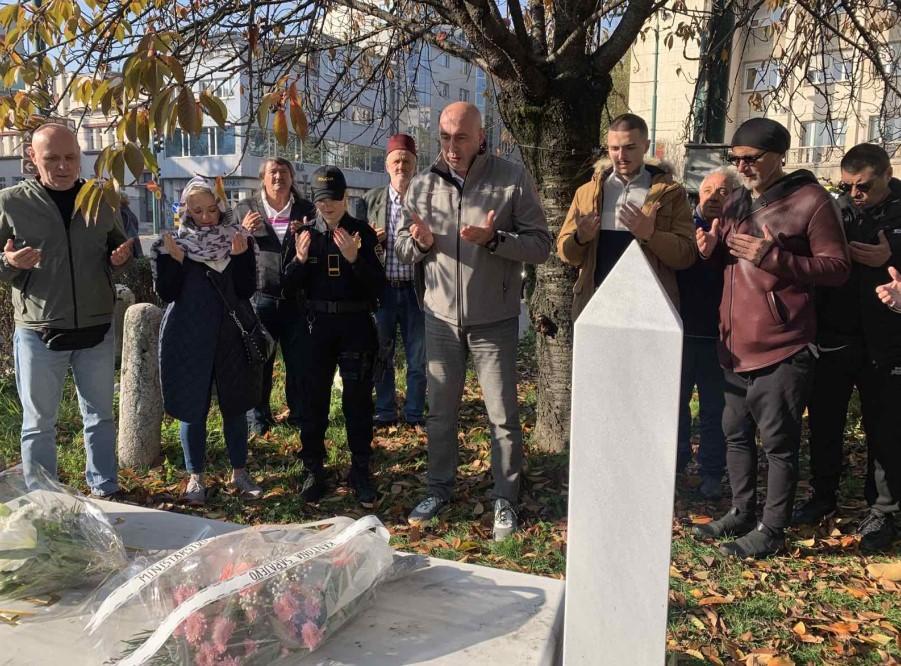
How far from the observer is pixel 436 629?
1732 millimetres

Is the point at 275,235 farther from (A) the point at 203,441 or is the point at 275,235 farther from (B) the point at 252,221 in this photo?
(A) the point at 203,441

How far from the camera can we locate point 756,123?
347 cm

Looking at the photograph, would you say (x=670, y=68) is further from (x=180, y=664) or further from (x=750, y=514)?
(x=180, y=664)

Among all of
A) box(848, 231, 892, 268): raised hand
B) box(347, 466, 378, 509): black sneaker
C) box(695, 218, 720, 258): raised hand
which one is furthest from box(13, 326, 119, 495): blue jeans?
box(848, 231, 892, 268): raised hand

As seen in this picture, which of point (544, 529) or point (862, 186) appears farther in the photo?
point (544, 529)

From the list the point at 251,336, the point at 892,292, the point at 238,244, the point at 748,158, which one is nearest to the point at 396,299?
the point at 251,336

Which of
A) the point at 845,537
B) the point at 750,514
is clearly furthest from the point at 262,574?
the point at 845,537

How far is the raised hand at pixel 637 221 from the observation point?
3596 millimetres

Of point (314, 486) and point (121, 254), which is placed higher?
point (121, 254)

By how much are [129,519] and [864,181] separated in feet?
11.9

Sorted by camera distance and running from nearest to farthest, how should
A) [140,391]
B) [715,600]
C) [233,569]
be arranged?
[233,569]
[715,600]
[140,391]

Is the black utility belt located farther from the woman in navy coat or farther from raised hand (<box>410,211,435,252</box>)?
raised hand (<box>410,211,435,252</box>)

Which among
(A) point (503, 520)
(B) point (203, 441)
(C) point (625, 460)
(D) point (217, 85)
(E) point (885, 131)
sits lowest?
(A) point (503, 520)

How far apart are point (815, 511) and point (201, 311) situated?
3.63 meters
